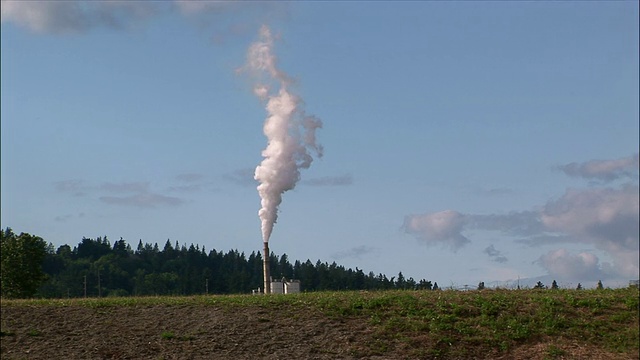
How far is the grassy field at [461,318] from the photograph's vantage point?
1162 inches

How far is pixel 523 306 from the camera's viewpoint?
3303 cm

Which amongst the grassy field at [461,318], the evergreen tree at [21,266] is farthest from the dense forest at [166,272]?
the grassy field at [461,318]

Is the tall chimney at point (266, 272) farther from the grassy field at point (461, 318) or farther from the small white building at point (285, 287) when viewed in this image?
the grassy field at point (461, 318)

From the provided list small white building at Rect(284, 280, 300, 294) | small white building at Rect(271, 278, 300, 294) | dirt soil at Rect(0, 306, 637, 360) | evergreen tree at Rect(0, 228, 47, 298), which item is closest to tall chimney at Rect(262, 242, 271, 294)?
small white building at Rect(271, 278, 300, 294)

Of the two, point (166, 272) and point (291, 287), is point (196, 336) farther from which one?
point (166, 272)

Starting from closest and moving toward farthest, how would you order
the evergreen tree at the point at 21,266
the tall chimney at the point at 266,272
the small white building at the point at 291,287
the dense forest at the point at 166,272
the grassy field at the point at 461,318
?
1. the grassy field at the point at 461,318
2. the small white building at the point at 291,287
3. the tall chimney at the point at 266,272
4. the evergreen tree at the point at 21,266
5. the dense forest at the point at 166,272

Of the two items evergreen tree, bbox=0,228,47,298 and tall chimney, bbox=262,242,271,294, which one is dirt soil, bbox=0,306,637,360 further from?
evergreen tree, bbox=0,228,47,298

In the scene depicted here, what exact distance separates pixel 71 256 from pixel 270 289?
413ft

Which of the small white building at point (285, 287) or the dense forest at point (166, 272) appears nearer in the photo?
the small white building at point (285, 287)

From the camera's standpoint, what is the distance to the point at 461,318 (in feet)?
105

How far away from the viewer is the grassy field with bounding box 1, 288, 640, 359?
29516mm

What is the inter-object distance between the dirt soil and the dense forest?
5593cm

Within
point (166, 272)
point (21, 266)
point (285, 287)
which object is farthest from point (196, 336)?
point (166, 272)

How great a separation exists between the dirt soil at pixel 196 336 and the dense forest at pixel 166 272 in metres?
55.9
